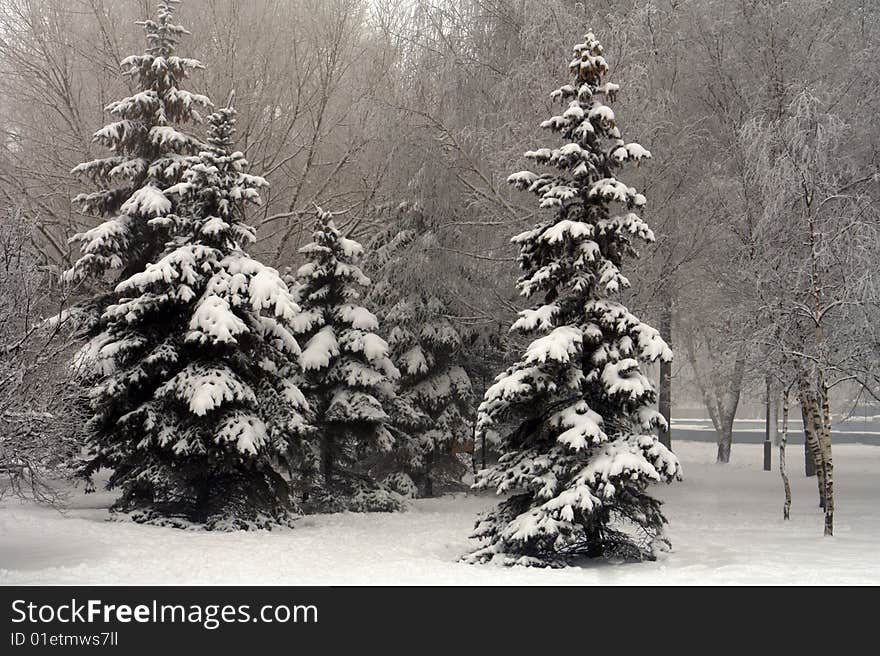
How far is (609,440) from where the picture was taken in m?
12.3

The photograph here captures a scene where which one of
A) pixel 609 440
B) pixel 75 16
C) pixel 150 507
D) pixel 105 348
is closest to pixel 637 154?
pixel 609 440

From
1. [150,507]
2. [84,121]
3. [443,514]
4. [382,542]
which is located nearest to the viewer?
[382,542]

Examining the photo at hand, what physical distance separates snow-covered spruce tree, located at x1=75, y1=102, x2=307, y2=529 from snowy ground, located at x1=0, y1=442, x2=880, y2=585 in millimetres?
940

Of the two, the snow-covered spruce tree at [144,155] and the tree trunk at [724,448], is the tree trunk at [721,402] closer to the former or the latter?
the tree trunk at [724,448]

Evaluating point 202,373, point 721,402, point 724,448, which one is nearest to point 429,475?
point 202,373

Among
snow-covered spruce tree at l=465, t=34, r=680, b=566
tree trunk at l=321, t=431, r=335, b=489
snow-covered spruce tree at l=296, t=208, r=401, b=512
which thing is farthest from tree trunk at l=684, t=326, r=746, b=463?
snow-covered spruce tree at l=465, t=34, r=680, b=566

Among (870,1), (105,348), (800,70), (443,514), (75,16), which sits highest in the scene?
(75,16)

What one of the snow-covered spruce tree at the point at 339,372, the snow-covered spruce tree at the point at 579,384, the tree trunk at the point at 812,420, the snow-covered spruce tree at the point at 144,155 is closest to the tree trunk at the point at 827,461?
the tree trunk at the point at 812,420

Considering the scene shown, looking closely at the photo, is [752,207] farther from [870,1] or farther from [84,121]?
[84,121]

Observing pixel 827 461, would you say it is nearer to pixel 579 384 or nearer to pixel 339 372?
pixel 579 384

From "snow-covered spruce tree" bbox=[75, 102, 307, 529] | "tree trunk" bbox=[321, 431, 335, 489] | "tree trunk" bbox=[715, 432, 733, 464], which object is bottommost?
"tree trunk" bbox=[715, 432, 733, 464]

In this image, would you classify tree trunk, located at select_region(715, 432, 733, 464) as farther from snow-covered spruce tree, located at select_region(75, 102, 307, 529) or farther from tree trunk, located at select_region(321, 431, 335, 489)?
snow-covered spruce tree, located at select_region(75, 102, 307, 529)

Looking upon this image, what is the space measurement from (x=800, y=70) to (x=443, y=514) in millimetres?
10579

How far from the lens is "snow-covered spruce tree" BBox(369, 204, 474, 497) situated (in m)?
21.2
